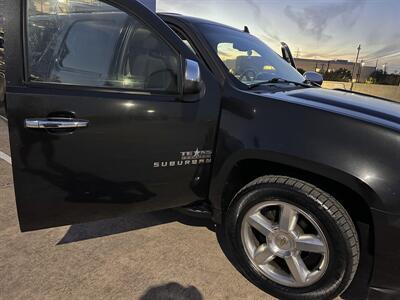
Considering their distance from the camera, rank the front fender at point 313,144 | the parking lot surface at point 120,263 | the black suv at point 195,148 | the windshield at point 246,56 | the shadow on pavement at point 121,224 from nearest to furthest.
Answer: the front fender at point 313,144 < the black suv at point 195,148 < the parking lot surface at point 120,263 < the windshield at point 246,56 < the shadow on pavement at point 121,224

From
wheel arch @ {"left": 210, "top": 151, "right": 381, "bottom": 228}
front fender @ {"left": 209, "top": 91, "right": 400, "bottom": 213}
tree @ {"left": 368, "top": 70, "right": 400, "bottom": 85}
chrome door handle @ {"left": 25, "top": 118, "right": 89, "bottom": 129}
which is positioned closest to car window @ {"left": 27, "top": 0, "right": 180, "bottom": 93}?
chrome door handle @ {"left": 25, "top": 118, "right": 89, "bottom": 129}

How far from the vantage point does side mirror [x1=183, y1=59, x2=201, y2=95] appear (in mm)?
2250

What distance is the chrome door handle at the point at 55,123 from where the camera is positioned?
→ 2074mm

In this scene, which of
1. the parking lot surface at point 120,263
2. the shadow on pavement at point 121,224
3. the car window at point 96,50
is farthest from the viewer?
the shadow on pavement at point 121,224

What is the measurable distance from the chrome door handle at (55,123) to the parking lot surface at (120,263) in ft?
3.59

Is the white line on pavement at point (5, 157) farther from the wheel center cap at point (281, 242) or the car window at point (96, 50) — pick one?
the wheel center cap at point (281, 242)

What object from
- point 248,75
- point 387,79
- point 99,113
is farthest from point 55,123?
point 387,79

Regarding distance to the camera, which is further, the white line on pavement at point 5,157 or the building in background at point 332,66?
the building in background at point 332,66

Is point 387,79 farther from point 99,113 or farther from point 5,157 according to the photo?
point 99,113

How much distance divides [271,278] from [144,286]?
86 centimetres

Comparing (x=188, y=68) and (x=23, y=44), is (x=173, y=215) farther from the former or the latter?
(x=23, y=44)

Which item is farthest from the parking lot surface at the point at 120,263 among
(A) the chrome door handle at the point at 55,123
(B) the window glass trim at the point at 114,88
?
(B) the window glass trim at the point at 114,88

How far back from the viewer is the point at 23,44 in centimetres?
208

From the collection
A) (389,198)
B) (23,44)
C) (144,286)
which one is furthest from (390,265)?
(23,44)
